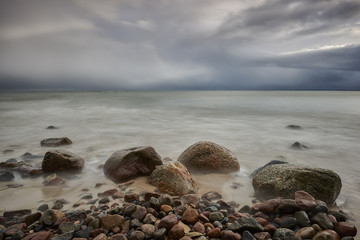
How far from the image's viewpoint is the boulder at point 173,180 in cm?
338

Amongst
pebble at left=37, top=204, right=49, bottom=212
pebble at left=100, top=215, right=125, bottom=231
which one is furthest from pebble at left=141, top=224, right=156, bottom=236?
pebble at left=37, top=204, right=49, bottom=212

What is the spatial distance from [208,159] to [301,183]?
175 centimetres

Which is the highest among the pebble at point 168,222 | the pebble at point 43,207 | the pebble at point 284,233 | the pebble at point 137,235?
the pebble at point 168,222

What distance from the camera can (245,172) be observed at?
466 centimetres

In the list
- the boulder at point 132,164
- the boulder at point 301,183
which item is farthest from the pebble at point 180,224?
the boulder at point 132,164

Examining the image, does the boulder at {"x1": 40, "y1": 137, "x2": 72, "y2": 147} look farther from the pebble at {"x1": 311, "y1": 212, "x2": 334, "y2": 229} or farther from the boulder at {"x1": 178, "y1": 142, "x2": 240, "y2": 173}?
the pebble at {"x1": 311, "y1": 212, "x2": 334, "y2": 229}

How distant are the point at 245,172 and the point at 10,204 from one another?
4152 mm

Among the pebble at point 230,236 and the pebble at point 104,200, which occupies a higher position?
the pebble at point 230,236

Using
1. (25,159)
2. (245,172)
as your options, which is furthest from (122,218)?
(25,159)

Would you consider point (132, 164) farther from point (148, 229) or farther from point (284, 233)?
point (284, 233)

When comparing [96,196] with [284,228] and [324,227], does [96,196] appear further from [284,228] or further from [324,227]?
[324,227]

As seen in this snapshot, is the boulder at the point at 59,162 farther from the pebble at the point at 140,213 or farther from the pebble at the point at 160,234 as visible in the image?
Result: the pebble at the point at 160,234

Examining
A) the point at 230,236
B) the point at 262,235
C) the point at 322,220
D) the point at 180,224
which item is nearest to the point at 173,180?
the point at 180,224

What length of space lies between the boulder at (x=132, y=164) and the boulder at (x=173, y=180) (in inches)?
16.5
